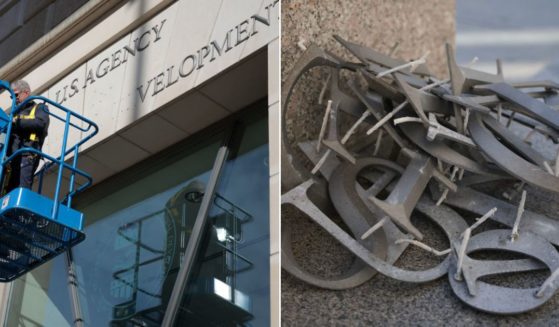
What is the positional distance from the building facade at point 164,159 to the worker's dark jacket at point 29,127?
175 centimetres

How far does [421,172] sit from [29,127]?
352 cm

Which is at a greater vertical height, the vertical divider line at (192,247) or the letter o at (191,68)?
the letter o at (191,68)

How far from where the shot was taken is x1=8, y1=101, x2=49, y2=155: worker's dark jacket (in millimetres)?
6656

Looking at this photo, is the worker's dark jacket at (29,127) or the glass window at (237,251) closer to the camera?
the worker's dark jacket at (29,127)

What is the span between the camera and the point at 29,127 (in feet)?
21.8

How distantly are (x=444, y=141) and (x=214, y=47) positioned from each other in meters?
2.35

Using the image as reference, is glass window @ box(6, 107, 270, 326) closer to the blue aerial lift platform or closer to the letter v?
the letter v

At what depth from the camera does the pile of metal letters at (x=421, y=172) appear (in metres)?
7.45

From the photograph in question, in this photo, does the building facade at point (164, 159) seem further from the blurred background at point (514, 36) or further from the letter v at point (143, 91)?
the blurred background at point (514, 36)

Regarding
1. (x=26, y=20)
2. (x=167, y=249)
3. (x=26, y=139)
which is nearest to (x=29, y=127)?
(x=26, y=139)

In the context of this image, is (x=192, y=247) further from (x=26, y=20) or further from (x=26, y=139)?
(x=26, y=20)

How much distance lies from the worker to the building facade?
5.68 feet

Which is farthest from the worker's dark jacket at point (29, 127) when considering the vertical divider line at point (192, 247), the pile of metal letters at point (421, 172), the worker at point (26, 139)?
the pile of metal letters at point (421, 172)

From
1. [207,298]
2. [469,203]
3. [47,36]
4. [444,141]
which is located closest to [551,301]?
[469,203]
